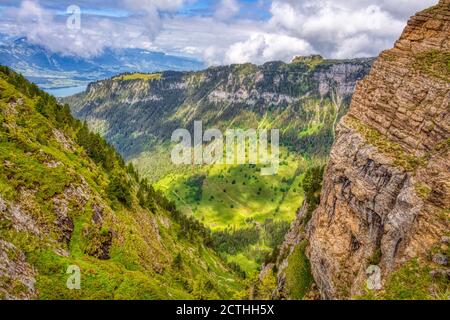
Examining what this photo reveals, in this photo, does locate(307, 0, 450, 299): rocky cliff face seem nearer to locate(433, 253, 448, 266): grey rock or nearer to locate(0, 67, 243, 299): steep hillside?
locate(433, 253, 448, 266): grey rock

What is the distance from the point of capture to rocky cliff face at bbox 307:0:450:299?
5750 centimetres

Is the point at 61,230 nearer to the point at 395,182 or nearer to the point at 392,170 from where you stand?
the point at 395,182

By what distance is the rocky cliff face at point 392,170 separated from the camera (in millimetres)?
57500

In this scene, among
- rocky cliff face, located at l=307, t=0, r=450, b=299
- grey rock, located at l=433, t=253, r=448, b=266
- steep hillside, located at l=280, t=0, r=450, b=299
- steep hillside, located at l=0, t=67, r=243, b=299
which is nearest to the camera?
steep hillside, located at l=0, t=67, r=243, b=299

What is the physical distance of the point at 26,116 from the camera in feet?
289

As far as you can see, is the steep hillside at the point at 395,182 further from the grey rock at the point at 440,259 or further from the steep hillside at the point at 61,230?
the steep hillside at the point at 61,230

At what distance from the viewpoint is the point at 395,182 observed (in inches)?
2685

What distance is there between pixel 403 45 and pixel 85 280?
86.2 m

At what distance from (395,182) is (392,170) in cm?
255

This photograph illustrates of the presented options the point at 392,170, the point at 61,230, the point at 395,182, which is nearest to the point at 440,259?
the point at 395,182

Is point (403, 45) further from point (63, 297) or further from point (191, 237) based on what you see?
point (191, 237)

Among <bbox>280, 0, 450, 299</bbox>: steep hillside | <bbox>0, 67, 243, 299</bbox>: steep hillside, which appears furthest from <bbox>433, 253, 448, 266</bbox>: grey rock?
<bbox>0, 67, 243, 299</bbox>: steep hillside

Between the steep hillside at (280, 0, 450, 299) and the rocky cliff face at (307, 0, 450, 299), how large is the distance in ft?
0.66
